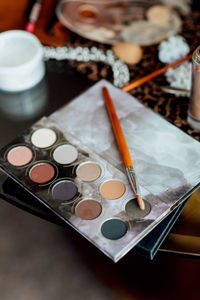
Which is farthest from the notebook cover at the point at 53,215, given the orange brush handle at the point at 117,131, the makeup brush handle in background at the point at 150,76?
the makeup brush handle in background at the point at 150,76

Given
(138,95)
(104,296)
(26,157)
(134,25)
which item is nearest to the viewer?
(104,296)

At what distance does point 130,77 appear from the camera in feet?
2.93

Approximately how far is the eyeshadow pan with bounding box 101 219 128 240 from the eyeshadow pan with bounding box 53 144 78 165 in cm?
13

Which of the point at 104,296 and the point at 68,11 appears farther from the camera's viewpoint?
the point at 68,11

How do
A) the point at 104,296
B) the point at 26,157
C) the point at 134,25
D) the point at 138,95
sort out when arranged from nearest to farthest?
the point at 104,296
the point at 26,157
the point at 138,95
the point at 134,25

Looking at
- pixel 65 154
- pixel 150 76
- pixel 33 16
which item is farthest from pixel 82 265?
pixel 33 16

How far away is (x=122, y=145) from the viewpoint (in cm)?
73

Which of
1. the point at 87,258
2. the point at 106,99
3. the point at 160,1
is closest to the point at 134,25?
the point at 160,1

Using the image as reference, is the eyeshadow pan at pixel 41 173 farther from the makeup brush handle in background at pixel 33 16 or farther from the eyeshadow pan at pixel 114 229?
the makeup brush handle in background at pixel 33 16

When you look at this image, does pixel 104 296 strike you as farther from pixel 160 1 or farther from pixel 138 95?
pixel 160 1

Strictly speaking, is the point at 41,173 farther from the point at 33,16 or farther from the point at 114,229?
the point at 33,16

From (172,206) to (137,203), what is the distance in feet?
0.16

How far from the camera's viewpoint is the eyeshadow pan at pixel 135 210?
2.11ft

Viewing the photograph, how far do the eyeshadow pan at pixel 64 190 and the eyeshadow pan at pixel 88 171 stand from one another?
2 centimetres
